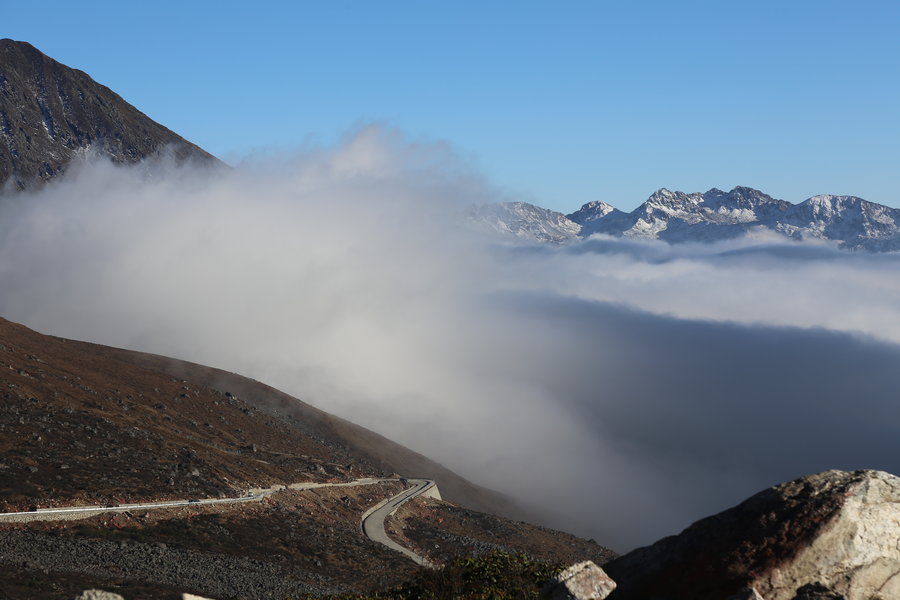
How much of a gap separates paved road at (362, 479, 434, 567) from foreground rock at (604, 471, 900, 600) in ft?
143

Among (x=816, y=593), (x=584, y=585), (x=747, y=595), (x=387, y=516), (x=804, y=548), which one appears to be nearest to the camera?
(x=747, y=595)

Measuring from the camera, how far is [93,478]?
200 ft

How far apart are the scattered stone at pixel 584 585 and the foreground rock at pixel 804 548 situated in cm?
155

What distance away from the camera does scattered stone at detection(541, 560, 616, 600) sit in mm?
16672

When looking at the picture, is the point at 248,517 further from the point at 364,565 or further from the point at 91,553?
the point at 91,553

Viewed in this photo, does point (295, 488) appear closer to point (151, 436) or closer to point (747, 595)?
point (151, 436)

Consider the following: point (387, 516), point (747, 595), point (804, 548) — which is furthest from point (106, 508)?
point (804, 548)

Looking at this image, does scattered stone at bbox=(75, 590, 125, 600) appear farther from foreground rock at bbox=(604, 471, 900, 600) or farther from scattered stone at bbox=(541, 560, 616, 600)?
foreground rock at bbox=(604, 471, 900, 600)

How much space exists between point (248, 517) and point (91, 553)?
20515mm

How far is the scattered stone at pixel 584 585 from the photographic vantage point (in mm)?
16672

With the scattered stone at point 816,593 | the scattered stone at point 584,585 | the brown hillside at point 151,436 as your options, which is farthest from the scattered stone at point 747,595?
the brown hillside at point 151,436

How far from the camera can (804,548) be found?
14016 mm

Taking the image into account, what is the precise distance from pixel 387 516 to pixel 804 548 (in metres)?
74.8

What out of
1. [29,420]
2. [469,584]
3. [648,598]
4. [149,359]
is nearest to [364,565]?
→ [29,420]
